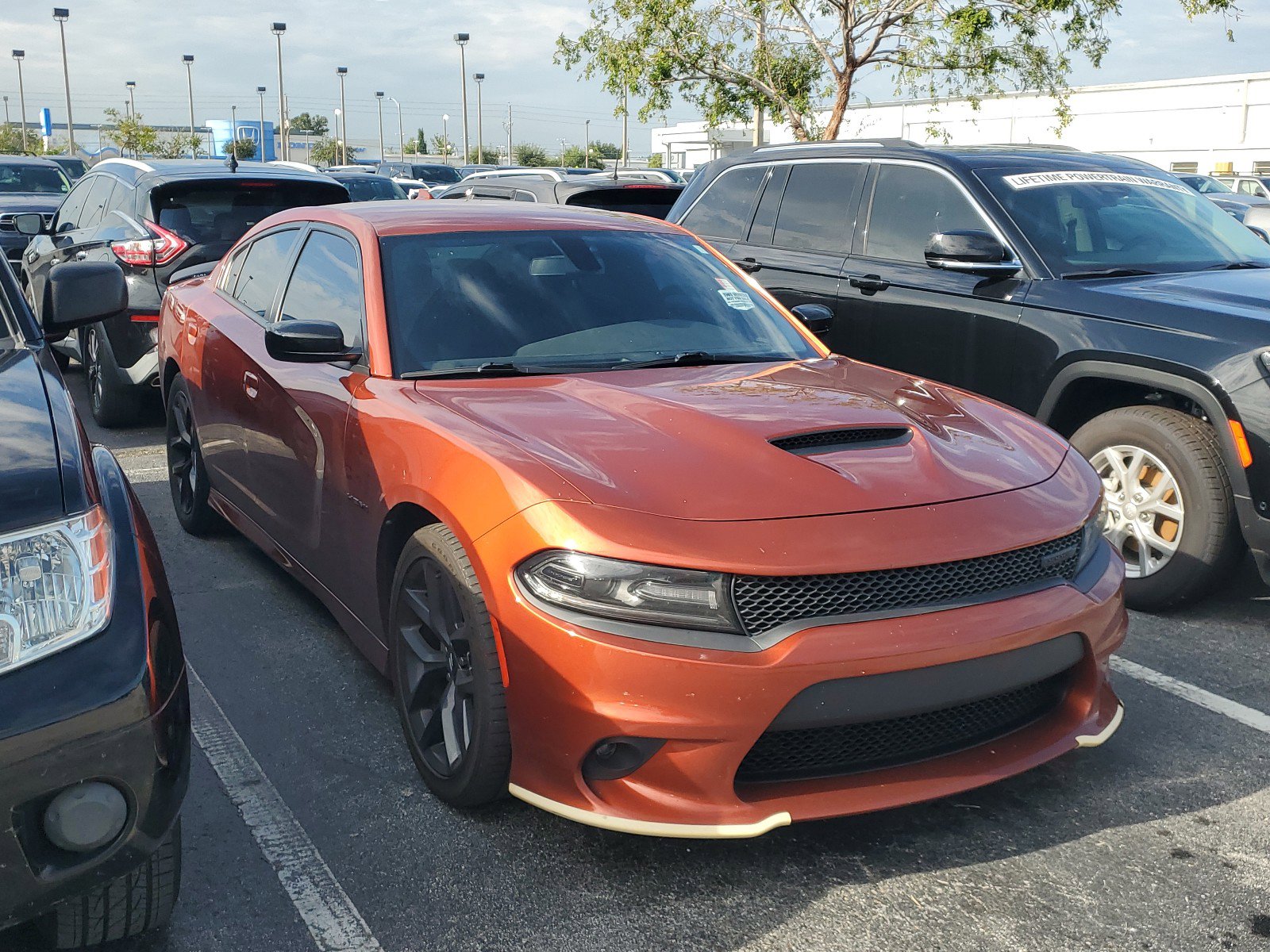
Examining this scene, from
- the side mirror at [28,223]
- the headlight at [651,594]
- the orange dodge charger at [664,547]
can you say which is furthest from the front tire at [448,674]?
the side mirror at [28,223]

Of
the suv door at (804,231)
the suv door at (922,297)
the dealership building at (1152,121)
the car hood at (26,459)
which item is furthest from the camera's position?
the dealership building at (1152,121)

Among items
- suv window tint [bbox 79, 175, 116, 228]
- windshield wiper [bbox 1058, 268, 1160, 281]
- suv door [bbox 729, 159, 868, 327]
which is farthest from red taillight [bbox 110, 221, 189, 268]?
windshield wiper [bbox 1058, 268, 1160, 281]

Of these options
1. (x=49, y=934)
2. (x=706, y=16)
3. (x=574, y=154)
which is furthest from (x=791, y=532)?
(x=574, y=154)

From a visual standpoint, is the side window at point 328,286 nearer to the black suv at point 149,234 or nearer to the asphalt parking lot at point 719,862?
the asphalt parking lot at point 719,862

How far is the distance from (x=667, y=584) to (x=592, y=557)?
0.57ft

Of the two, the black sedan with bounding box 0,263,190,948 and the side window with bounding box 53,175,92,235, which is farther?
the side window with bounding box 53,175,92,235

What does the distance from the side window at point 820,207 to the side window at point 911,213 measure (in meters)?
0.14

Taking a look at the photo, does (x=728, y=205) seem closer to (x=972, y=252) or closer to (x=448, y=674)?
(x=972, y=252)

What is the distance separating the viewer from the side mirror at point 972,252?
5.27 metres

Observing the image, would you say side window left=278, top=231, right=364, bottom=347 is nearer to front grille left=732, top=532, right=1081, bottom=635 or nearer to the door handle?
front grille left=732, top=532, right=1081, bottom=635

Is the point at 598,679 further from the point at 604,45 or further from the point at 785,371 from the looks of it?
the point at 604,45

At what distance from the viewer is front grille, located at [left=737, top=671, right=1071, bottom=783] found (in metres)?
2.75

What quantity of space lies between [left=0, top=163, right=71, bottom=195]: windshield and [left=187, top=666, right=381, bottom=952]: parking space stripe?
14.0 metres

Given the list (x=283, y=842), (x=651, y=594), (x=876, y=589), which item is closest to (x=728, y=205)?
(x=876, y=589)
